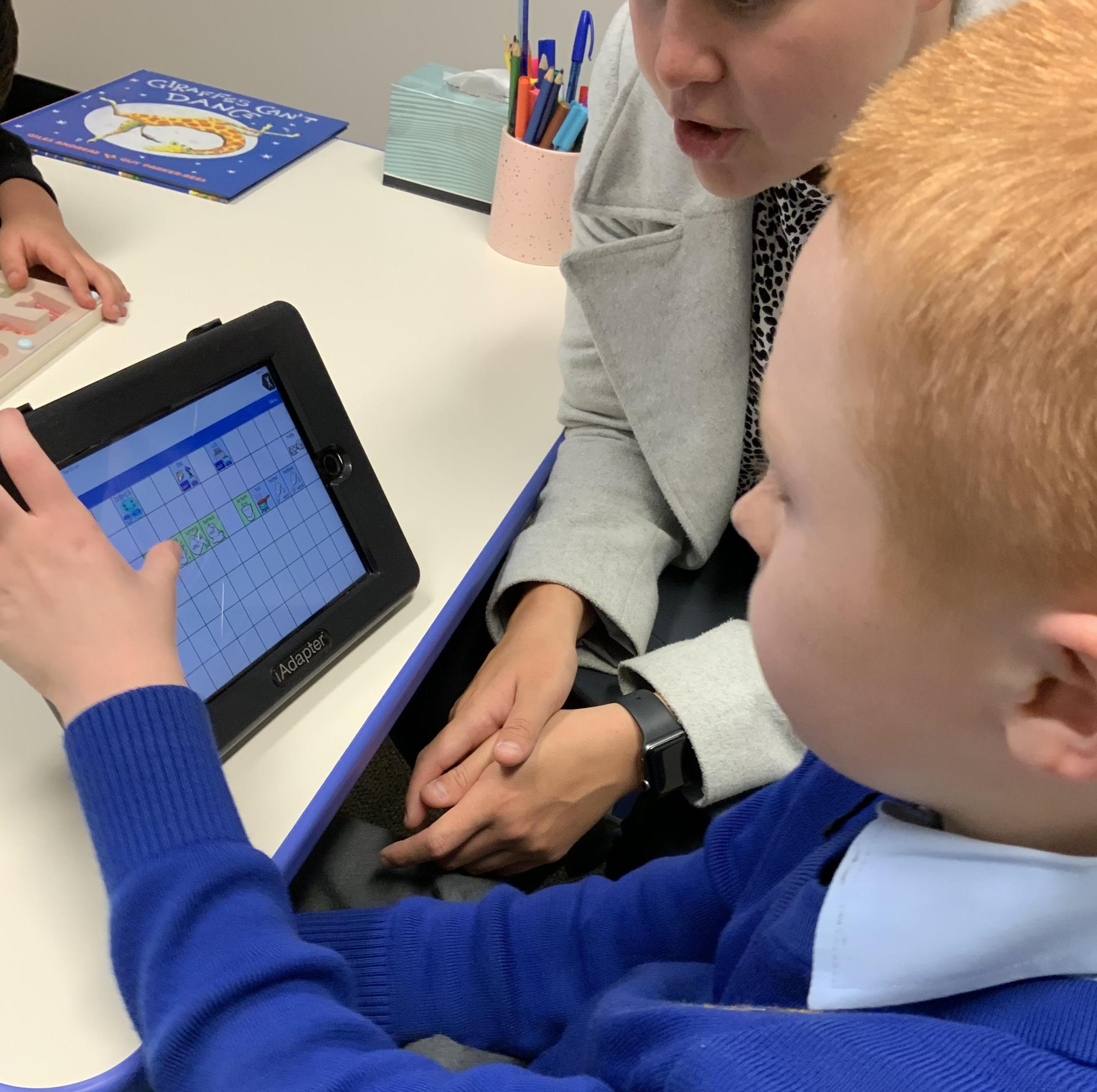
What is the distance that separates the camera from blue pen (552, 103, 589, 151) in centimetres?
95

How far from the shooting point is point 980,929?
0.36 metres

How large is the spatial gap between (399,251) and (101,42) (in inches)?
77.9

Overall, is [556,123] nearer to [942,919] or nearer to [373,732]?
[373,732]

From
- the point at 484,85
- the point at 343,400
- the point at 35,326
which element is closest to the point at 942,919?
the point at 343,400

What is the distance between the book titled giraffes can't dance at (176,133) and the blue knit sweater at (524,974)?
0.73m

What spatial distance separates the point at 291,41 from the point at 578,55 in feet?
5.09

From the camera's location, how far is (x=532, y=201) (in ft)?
3.20

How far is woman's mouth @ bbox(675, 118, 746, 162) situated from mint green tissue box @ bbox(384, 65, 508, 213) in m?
0.40

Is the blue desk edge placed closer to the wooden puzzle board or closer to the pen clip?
the wooden puzzle board

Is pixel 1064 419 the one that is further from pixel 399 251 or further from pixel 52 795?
pixel 399 251

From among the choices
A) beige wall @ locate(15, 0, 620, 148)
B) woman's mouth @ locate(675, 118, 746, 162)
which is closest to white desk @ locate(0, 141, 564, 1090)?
woman's mouth @ locate(675, 118, 746, 162)

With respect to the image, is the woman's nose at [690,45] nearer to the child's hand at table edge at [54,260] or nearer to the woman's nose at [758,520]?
the woman's nose at [758,520]

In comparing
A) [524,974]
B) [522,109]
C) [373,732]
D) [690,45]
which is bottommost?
[524,974]

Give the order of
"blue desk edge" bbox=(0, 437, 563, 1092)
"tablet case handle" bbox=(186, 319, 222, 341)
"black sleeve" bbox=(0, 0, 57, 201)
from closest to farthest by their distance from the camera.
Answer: "blue desk edge" bbox=(0, 437, 563, 1092)
"tablet case handle" bbox=(186, 319, 222, 341)
"black sleeve" bbox=(0, 0, 57, 201)
